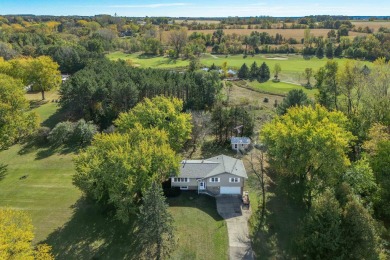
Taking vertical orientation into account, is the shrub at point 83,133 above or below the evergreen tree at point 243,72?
below

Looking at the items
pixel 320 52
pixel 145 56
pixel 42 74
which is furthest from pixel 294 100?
pixel 145 56

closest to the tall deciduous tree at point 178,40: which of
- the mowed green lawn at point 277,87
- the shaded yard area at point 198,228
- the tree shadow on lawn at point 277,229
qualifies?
the mowed green lawn at point 277,87

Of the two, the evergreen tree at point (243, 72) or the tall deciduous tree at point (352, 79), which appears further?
the evergreen tree at point (243, 72)

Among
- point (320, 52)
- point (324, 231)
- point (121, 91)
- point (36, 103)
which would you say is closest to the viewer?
point (324, 231)

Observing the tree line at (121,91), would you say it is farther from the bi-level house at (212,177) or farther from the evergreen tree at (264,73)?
the evergreen tree at (264,73)

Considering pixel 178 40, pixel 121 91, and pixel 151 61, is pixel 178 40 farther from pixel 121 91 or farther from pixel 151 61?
pixel 121 91

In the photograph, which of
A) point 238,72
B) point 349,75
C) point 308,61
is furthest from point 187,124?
point 308,61
